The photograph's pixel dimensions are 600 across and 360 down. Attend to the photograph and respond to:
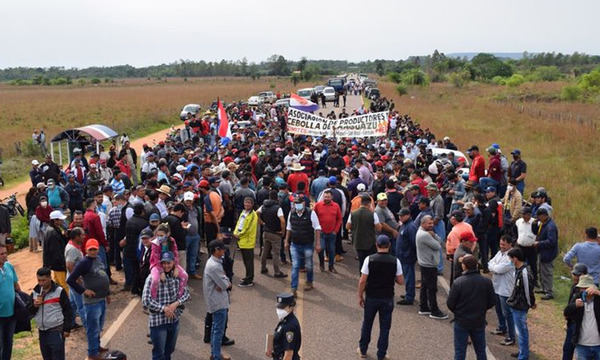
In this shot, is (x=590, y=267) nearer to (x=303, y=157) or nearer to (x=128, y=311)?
(x=128, y=311)

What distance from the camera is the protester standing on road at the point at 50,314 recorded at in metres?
6.93

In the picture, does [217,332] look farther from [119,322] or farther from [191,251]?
[191,251]

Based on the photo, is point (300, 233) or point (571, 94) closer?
point (300, 233)

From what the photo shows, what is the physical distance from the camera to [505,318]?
8.44 m

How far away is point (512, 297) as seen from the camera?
25.5ft

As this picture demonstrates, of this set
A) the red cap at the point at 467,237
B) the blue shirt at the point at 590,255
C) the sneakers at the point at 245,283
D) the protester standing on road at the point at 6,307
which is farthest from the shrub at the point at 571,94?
the protester standing on road at the point at 6,307

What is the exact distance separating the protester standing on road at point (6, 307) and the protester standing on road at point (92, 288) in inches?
27.8

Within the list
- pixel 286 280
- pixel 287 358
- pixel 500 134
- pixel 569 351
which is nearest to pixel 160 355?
pixel 287 358

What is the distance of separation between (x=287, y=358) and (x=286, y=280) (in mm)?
5006

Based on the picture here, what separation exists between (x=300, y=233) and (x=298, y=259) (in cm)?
47

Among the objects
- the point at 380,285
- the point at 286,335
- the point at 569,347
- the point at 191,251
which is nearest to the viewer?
the point at 286,335

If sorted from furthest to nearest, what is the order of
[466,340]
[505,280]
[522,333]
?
[505,280], [522,333], [466,340]

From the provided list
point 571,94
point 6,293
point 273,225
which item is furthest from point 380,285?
point 571,94

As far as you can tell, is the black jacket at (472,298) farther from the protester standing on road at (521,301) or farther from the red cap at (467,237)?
the red cap at (467,237)
